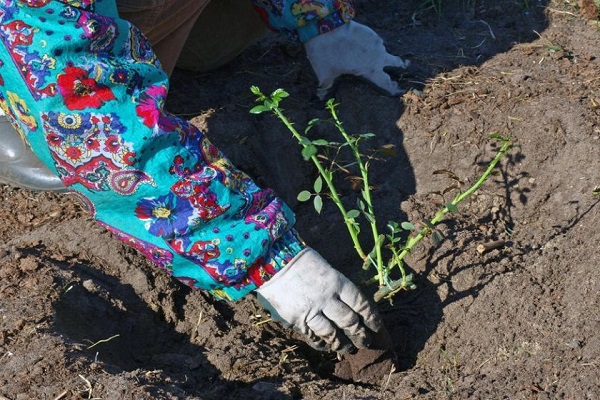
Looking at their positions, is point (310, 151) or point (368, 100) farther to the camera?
point (368, 100)

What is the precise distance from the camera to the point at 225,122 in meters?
3.10

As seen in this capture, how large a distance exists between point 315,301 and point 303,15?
1.16 meters

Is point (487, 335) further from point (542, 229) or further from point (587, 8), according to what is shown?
point (587, 8)

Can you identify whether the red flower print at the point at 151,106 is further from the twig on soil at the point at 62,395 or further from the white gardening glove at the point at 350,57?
the white gardening glove at the point at 350,57

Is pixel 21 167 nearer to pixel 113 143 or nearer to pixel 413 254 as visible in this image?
pixel 113 143

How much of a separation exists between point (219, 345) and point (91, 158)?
0.62 metres

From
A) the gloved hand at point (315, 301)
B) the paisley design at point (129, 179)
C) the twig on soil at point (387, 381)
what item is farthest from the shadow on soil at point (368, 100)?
the paisley design at point (129, 179)

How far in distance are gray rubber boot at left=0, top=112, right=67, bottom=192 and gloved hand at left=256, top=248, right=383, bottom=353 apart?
3.19 feet

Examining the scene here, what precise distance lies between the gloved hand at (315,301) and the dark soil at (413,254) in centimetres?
13

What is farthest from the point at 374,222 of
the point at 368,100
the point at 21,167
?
the point at 21,167

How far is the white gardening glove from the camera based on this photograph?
3.16m

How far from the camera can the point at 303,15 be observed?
3.07m

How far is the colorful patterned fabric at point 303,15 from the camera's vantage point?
3.05m


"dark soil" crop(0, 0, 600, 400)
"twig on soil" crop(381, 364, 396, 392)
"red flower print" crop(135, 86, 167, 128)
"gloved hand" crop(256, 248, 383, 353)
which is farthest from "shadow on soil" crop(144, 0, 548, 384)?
"red flower print" crop(135, 86, 167, 128)
